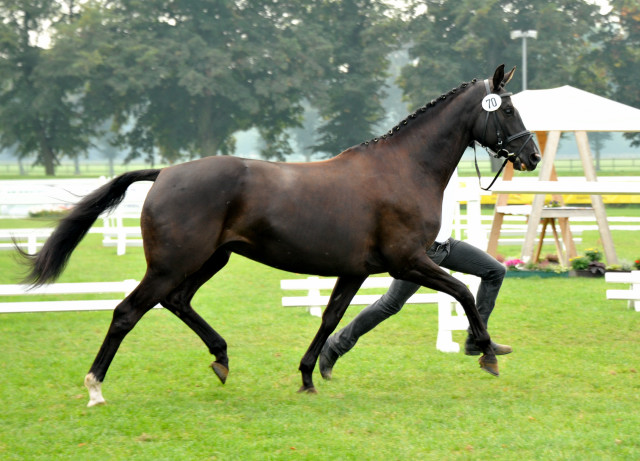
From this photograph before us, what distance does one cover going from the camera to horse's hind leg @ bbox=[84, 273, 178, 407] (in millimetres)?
5559

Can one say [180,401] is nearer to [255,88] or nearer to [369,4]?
[255,88]

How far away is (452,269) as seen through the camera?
256 inches

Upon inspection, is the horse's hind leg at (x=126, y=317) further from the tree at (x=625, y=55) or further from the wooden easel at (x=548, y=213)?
the tree at (x=625, y=55)

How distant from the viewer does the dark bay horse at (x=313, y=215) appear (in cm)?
557

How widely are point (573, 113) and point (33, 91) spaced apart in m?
42.2

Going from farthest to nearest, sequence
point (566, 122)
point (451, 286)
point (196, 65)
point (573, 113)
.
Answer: point (196, 65), point (573, 113), point (566, 122), point (451, 286)

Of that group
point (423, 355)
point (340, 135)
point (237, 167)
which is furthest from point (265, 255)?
point (340, 135)

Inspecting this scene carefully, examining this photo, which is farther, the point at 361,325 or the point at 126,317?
the point at 361,325

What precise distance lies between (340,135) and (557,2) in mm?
14488

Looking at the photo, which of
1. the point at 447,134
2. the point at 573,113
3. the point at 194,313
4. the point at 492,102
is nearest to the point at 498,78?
the point at 492,102

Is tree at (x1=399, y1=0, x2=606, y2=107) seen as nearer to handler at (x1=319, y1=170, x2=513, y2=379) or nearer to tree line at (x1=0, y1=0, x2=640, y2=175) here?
tree line at (x1=0, y1=0, x2=640, y2=175)

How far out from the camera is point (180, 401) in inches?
229

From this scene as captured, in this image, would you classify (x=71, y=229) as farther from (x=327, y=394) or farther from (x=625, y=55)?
(x=625, y=55)

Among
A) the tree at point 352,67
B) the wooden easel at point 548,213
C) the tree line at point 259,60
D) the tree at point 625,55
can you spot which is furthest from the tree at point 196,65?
the wooden easel at point 548,213
